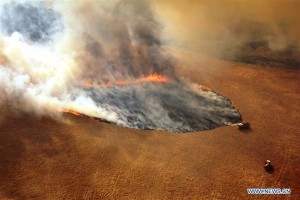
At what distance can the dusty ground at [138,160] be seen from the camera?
724cm

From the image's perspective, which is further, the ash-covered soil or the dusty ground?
the ash-covered soil

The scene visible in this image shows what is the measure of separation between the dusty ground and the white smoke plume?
745mm

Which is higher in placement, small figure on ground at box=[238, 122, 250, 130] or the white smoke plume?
the white smoke plume

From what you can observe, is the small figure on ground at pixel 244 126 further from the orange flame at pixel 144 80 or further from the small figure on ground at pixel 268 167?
the orange flame at pixel 144 80

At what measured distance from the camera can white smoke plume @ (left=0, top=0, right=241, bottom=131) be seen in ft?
31.7

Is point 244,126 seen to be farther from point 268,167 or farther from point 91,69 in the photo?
point 91,69

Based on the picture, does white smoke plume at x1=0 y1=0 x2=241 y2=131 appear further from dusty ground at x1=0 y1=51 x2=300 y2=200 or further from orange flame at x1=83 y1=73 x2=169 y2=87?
dusty ground at x1=0 y1=51 x2=300 y2=200

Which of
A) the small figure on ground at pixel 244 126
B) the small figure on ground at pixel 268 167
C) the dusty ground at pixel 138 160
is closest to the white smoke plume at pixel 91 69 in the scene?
the small figure on ground at pixel 244 126

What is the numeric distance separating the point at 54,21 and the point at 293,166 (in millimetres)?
12425

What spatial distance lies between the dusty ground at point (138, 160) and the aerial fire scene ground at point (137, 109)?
3 centimetres

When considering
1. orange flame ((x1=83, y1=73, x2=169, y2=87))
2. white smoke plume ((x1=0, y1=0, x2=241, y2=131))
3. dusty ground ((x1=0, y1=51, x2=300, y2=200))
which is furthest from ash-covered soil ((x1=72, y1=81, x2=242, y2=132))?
dusty ground ((x1=0, y1=51, x2=300, y2=200))

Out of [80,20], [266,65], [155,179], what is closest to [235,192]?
[155,179]

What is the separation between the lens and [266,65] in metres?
14.6

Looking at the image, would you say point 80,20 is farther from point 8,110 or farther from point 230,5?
point 230,5
